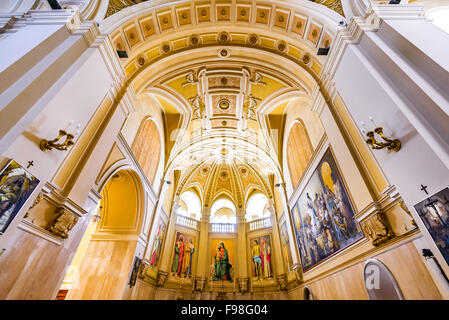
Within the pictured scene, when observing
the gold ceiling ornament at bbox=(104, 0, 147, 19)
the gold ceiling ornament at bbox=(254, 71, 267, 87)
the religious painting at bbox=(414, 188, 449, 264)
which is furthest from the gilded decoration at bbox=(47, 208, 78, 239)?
the gold ceiling ornament at bbox=(254, 71, 267, 87)

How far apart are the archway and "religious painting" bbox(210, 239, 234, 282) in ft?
23.7

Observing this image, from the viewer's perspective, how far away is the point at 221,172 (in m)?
Result: 17.0

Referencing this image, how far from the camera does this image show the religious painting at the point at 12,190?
3.01m

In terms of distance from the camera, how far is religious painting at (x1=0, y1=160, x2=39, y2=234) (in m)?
3.01

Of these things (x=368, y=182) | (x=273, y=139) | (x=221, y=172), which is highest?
(x=221, y=172)

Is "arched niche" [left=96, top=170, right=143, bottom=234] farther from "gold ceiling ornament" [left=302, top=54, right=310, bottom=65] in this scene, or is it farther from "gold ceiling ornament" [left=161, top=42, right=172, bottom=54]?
"gold ceiling ornament" [left=302, top=54, right=310, bottom=65]

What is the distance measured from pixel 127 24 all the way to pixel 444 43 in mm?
7371

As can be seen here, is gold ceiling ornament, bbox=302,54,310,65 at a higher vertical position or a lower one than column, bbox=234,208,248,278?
higher

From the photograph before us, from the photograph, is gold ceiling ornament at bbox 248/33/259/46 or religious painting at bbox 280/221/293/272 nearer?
gold ceiling ornament at bbox 248/33/259/46

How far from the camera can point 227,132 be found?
12.5m

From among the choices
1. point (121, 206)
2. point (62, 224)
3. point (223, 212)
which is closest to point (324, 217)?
point (62, 224)

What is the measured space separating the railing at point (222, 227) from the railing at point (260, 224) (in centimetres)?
146
